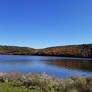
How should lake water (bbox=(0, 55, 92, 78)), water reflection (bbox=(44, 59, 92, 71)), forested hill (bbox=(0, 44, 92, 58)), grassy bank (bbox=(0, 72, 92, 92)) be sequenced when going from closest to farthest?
grassy bank (bbox=(0, 72, 92, 92))
lake water (bbox=(0, 55, 92, 78))
water reflection (bbox=(44, 59, 92, 71))
forested hill (bbox=(0, 44, 92, 58))

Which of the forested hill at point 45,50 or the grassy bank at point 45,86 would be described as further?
the forested hill at point 45,50

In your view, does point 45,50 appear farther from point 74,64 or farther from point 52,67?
point 52,67

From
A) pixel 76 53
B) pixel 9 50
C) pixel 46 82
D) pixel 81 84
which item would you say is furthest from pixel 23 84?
pixel 9 50

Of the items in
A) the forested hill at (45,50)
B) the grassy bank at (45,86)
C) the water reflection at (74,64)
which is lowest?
the water reflection at (74,64)

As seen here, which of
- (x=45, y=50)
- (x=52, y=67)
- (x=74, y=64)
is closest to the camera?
(x=52, y=67)

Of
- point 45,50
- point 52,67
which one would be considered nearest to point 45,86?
point 52,67

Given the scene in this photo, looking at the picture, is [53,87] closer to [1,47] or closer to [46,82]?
[46,82]

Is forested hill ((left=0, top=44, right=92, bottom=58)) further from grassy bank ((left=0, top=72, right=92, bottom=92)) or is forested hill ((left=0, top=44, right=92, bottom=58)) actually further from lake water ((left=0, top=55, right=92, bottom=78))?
grassy bank ((left=0, top=72, right=92, bottom=92))

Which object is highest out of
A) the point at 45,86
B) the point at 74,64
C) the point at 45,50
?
the point at 45,50

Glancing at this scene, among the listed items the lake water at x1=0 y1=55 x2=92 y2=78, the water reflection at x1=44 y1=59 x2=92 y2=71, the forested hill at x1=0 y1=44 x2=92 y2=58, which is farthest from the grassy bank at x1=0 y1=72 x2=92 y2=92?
the forested hill at x1=0 y1=44 x2=92 y2=58

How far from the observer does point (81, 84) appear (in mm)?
7176

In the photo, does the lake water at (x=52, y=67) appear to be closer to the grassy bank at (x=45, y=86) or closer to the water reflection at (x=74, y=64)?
the water reflection at (x=74, y=64)

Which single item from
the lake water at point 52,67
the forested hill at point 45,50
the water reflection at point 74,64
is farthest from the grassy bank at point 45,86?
the forested hill at point 45,50

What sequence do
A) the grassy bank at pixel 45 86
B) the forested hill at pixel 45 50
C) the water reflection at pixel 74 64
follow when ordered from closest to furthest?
the grassy bank at pixel 45 86 → the water reflection at pixel 74 64 → the forested hill at pixel 45 50
